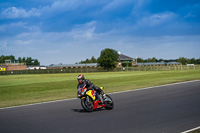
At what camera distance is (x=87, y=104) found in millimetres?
10453

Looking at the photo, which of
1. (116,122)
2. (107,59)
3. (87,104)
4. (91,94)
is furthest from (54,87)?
(107,59)

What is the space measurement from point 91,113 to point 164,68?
256 feet

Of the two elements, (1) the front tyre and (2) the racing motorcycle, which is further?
(1) the front tyre

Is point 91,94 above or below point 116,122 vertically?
above

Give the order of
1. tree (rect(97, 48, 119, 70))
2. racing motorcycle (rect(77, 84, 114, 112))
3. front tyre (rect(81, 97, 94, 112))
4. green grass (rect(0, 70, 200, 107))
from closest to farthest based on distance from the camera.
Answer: racing motorcycle (rect(77, 84, 114, 112)) → front tyre (rect(81, 97, 94, 112)) → green grass (rect(0, 70, 200, 107)) → tree (rect(97, 48, 119, 70))

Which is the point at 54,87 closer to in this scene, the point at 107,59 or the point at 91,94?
the point at 91,94

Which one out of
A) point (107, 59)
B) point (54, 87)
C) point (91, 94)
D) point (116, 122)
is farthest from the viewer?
point (107, 59)

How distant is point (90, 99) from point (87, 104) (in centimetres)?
23

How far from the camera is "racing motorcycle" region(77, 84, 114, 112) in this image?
1018 centimetres

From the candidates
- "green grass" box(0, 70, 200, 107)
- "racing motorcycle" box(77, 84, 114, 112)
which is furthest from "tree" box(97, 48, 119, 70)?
"racing motorcycle" box(77, 84, 114, 112)

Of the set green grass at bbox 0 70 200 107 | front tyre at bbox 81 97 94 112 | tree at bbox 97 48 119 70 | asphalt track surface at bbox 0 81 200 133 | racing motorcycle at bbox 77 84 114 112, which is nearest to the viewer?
asphalt track surface at bbox 0 81 200 133

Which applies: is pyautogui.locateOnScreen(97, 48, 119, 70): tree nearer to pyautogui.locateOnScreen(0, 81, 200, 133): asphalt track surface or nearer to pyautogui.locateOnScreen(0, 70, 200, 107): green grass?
pyautogui.locateOnScreen(0, 70, 200, 107): green grass

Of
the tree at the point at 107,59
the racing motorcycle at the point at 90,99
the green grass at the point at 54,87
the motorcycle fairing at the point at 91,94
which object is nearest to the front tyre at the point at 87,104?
the racing motorcycle at the point at 90,99

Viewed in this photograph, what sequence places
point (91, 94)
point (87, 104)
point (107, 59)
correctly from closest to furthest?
1. point (91, 94)
2. point (87, 104)
3. point (107, 59)
